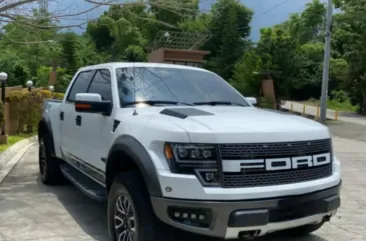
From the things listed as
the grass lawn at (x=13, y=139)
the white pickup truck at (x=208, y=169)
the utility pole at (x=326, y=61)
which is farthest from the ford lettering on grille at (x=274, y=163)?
the utility pole at (x=326, y=61)

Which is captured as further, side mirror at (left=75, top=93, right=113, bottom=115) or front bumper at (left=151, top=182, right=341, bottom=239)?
side mirror at (left=75, top=93, right=113, bottom=115)

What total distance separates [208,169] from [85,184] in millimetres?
2284

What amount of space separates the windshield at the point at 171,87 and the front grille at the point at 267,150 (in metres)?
1.32

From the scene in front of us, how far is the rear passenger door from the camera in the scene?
4.45 meters

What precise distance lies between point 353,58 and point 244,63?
351 inches

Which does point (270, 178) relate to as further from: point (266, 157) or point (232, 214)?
point (232, 214)

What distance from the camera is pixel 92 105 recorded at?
4.29 meters

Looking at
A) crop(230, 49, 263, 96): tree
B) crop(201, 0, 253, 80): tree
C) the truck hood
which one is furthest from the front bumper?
crop(201, 0, 253, 80): tree

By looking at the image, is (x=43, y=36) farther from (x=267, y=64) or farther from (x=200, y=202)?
(x=267, y=64)

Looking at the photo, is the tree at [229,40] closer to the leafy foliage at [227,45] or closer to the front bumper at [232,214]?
the leafy foliage at [227,45]

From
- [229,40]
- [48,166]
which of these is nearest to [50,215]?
[48,166]

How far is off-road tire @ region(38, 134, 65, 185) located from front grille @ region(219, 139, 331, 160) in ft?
12.9

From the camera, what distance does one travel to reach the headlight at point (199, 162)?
326 centimetres

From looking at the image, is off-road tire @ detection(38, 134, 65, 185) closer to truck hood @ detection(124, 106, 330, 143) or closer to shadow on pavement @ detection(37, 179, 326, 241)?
shadow on pavement @ detection(37, 179, 326, 241)
